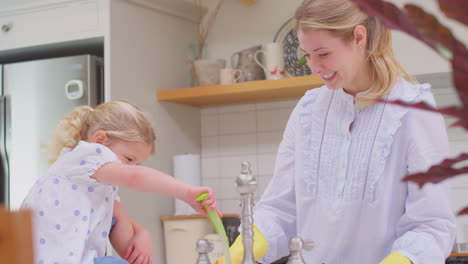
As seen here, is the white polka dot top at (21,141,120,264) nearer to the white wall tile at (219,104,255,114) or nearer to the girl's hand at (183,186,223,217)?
the girl's hand at (183,186,223,217)

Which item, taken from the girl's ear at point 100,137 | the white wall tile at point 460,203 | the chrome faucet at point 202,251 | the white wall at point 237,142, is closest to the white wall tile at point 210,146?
the white wall at point 237,142

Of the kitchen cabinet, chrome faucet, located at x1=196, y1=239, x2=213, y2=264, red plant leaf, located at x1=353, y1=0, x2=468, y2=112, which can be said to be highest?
the kitchen cabinet

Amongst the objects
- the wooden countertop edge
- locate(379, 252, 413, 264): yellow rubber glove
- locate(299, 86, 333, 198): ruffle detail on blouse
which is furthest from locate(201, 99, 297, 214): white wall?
locate(379, 252, 413, 264): yellow rubber glove

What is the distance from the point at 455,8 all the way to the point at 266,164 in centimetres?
291

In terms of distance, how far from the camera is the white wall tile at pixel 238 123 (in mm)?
3320

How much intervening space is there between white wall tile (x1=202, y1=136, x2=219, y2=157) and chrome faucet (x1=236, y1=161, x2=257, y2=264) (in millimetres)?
2518

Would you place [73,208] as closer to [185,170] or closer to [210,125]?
[185,170]

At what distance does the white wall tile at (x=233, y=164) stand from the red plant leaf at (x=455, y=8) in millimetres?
2931

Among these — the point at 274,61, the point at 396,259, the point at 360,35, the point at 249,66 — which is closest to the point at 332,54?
the point at 360,35

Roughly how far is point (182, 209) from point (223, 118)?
1.93ft

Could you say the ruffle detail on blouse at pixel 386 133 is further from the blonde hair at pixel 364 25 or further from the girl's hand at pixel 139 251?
the girl's hand at pixel 139 251

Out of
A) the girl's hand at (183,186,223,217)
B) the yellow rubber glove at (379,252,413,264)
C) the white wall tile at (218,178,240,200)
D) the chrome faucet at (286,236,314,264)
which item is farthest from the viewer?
the white wall tile at (218,178,240,200)

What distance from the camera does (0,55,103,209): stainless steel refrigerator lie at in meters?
2.88

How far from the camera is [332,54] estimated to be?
1.35 m
